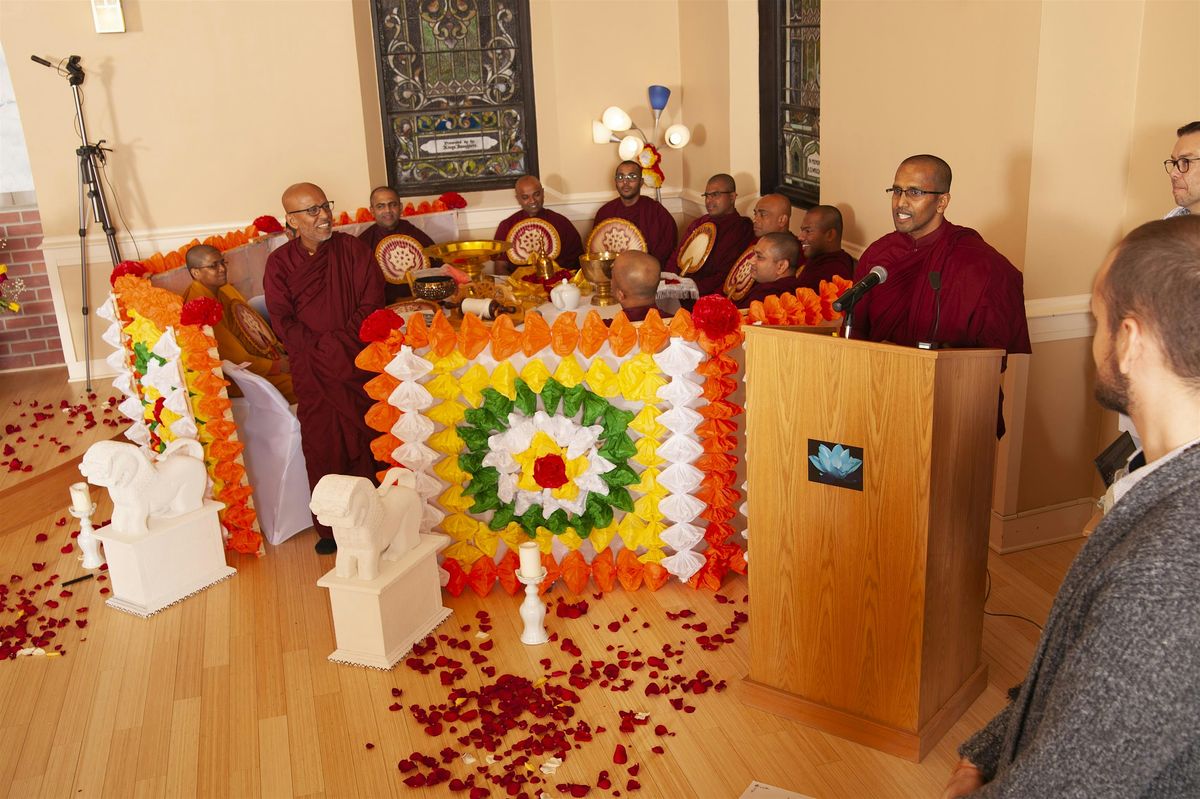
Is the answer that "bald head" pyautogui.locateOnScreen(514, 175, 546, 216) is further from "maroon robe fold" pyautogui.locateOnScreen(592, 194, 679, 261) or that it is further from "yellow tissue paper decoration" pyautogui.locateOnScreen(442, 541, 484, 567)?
"yellow tissue paper decoration" pyautogui.locateOnScreen(442, 541, 484, 567)

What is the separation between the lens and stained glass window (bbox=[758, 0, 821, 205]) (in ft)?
20.7

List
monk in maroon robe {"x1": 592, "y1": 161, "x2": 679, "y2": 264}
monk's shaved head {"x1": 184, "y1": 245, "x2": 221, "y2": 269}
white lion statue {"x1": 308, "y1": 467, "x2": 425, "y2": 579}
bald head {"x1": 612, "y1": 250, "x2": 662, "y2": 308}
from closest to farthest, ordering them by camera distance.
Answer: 1. white lion statue {"x1": 308, "y1": 467, "x2": 425, "y2": 579}
2. bald head {"x1": 612, "y1": 250, "x2": 662, "y2": 308}
3. monk's shaved head {"x1": 184, "y1": 245, "x2": 221, "y2": 269}
4. monk in maroon robe {"x1": 592, "y1": 161, "x2": 679, "y2": 264}

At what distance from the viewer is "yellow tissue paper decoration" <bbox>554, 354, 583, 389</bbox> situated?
4047mm

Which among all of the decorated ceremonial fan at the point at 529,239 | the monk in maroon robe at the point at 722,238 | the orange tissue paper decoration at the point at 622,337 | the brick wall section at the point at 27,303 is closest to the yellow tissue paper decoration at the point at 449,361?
the orange tissue paper decoration at the point at 622,337

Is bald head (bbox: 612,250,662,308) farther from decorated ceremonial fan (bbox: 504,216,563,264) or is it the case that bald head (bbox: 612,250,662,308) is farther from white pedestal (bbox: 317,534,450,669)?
decorated ceremonial fan (bbox: 504,216,563,264)

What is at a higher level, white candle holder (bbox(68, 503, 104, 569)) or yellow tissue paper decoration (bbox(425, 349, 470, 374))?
yellow tissue paper decoration (bbox(425, 349, 470, 374))

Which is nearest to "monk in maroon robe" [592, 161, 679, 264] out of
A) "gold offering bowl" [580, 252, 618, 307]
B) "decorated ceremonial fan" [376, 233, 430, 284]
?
"decorated ceremonial fan" [376, 233, 430, 284]

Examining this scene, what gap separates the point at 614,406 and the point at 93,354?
5039 millimetres

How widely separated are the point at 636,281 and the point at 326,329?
1.45 metres

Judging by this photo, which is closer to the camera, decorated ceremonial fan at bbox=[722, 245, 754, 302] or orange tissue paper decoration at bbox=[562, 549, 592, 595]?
orange tissue paper decoration at bbox=[562, 549, 592, 595]

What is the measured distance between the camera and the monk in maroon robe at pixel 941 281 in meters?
3.76

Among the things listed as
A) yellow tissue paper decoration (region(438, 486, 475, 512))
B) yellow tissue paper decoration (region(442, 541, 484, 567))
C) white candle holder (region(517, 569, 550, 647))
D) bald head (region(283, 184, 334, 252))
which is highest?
bald head (region(283, 184, 334, 252))

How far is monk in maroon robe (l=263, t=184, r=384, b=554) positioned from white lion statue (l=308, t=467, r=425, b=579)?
83 cm

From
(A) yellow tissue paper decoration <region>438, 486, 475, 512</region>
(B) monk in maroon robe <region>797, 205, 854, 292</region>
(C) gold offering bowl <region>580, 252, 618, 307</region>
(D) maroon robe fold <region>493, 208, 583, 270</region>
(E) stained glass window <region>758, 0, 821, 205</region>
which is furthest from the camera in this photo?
(D) maroon robe fold <region>493, 208, 583, 270</region>
